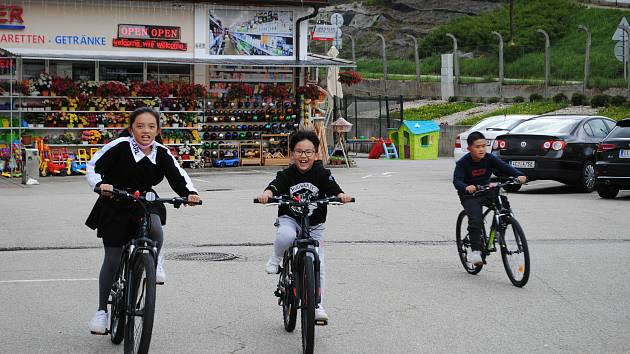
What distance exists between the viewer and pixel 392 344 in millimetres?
7422

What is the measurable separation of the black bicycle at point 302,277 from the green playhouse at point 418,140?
28070mm

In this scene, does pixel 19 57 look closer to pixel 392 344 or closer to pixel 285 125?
pixel 285 125

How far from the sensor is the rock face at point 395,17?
248 ft

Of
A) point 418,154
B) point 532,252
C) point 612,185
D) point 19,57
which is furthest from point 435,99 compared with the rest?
point 532,252

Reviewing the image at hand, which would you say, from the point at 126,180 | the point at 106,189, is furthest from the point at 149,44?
the point at 106,189

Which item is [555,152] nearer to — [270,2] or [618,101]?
[270,2]

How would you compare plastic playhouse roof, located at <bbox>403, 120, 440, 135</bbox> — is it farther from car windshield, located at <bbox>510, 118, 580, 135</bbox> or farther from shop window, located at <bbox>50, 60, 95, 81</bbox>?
car windshield, located at <bbox>510, 118, 580, 135</bbox>

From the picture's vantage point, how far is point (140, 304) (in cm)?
669

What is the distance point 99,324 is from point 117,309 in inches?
8.3

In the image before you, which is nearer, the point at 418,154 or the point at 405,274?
the point at 405,274

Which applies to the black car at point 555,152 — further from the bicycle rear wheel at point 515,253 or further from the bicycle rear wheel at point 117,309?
the bicycle rear wheel at point 117,309

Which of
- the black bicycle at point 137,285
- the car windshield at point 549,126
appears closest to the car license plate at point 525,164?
the car windshield at point 549,126

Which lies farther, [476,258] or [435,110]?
[435,110]

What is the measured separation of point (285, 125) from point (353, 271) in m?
18.6
